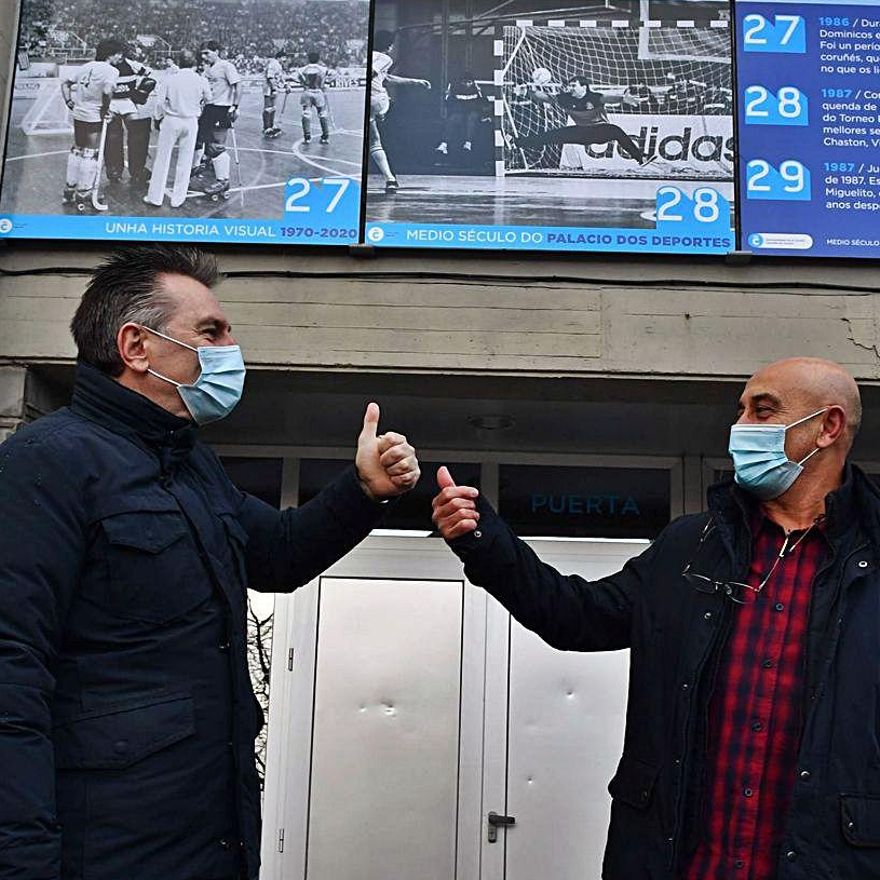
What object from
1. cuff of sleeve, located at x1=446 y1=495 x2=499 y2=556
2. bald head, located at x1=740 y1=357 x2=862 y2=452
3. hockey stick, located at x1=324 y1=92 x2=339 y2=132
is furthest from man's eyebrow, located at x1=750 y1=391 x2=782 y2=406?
hockey stick, located at x1=324 y1=92 x2=339 y2=132

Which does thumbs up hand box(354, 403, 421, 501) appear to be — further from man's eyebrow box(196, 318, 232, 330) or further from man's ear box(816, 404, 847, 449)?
man's ear box(816, 404, 847, 449)

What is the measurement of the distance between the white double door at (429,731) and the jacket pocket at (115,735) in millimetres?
3951

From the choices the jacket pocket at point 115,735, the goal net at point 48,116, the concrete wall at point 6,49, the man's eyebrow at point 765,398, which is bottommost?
the jacket pocket at point 115,735

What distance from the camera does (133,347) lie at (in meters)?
2.66

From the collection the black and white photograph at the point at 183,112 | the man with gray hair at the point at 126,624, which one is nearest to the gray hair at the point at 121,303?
the man with gray hair at the point at 126,624

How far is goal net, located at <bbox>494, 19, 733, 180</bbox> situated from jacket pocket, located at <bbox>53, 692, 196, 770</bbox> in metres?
3.53

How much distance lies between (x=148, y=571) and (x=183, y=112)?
347cm


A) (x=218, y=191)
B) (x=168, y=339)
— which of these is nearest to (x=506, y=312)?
(x=218, y=191)

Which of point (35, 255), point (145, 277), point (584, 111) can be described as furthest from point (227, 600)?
point (584, 111)

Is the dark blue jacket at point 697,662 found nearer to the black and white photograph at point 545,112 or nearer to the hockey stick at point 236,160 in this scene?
the black and white photograph at point 545,112

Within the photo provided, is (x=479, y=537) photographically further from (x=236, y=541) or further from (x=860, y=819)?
(x=860, y=819)

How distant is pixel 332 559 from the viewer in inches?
115

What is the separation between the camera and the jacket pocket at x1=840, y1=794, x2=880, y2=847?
2.47 m

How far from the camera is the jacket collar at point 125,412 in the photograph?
253 centimetres
